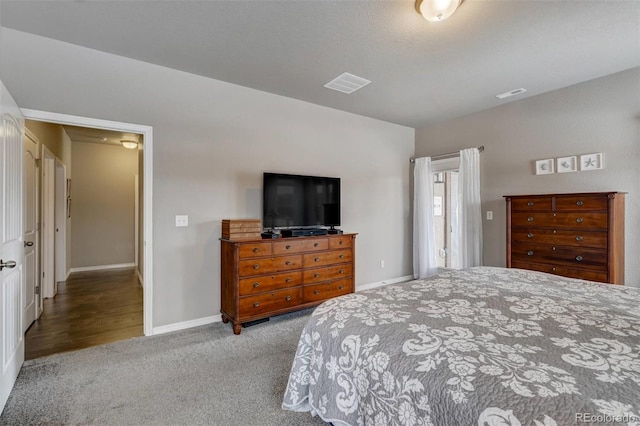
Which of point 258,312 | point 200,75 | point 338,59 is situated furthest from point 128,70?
point 258,312

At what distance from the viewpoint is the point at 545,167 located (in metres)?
3.56

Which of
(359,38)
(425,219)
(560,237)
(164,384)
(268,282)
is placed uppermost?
(359,38)

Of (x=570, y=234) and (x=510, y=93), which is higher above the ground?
(x=510, y=93)

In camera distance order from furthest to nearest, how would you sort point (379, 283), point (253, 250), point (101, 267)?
point (101, 267) → point (379, 283) → point (253, 250)

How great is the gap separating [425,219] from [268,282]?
2.87m

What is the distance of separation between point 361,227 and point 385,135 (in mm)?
1594

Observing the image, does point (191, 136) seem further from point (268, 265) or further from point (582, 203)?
point (582, 203)

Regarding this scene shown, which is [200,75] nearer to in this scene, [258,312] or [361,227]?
[258,312]

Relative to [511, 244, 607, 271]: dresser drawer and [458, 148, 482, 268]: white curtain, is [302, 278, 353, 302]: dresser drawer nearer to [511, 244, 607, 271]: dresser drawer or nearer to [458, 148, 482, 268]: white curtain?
[458, 148, 482, 268]: white curtain

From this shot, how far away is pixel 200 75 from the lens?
10.3 ft

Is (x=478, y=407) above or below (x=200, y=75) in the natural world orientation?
below

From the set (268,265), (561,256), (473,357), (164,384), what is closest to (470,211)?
(561,256)

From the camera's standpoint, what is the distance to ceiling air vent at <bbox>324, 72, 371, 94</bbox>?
315 cm

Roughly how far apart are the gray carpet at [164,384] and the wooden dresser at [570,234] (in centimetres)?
274
